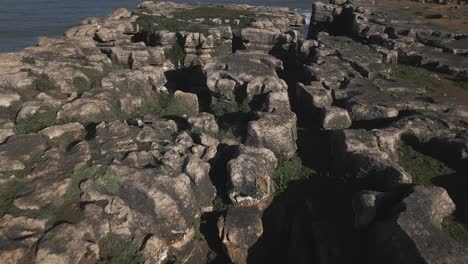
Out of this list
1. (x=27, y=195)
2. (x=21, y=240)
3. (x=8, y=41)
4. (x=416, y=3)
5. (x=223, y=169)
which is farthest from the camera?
(x=8, y=41)

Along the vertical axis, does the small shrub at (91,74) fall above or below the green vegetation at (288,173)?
above

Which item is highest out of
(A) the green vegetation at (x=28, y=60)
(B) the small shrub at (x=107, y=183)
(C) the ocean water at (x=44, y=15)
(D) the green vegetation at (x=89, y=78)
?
(A) the green vegetation at (x=28, y=60)

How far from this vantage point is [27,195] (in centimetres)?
1462

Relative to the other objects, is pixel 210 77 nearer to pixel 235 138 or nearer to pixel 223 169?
pixel 235 138

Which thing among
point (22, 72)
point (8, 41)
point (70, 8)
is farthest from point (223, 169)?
point (70, 8)

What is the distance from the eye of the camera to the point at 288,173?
19.2 metres

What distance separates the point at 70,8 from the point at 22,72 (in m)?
→ 66.9

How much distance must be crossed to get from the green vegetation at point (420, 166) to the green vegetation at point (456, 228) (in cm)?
319

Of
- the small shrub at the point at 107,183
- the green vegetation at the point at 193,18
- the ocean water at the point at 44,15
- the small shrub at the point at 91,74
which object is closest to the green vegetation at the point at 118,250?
the small shrub at the point at 107,183

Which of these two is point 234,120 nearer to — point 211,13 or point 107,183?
point 107,183

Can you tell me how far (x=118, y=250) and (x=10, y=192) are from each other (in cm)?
437

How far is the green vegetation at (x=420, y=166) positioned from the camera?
58.1ft

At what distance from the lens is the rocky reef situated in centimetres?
1406

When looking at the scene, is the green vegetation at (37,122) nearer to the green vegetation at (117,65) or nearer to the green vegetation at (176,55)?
the green vegetation at (117,65)
